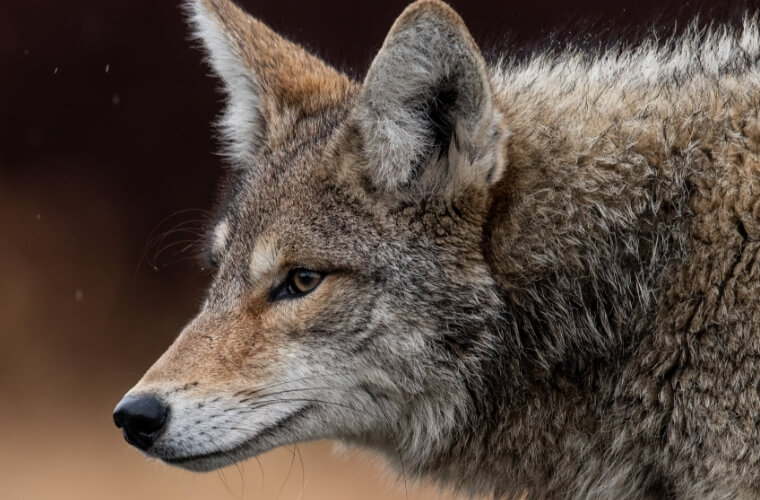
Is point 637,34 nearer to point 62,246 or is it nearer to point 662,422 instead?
point 662,422

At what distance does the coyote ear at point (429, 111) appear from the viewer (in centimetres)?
373

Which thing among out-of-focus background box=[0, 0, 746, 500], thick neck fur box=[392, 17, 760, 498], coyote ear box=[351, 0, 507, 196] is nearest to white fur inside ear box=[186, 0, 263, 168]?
coyote ear box=[351, 0, 507, 196]

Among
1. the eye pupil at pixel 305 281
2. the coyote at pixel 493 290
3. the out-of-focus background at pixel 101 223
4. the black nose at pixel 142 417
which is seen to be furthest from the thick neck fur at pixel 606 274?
the out-of-focus background at pixel 101 223

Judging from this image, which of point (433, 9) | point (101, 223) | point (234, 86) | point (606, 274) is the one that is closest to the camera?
point (433, 9)

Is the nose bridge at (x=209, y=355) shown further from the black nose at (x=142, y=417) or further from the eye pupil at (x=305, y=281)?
the eye pupil at (x=305, y=281)

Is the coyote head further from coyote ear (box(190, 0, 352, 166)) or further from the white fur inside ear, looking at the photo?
the white fur inside ear

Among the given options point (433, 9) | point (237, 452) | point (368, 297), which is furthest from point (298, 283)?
point (433, 9)

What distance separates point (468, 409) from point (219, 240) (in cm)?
129

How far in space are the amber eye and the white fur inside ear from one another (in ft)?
3.37

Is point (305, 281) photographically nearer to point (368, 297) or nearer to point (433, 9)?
point (368, 297)

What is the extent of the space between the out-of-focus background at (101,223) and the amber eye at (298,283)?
4.55 meters

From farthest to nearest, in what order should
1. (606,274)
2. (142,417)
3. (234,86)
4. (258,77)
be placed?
(234,86), (258,77), (606,274), (142,417)

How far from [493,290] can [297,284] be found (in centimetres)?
73

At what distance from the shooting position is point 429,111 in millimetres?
4027
